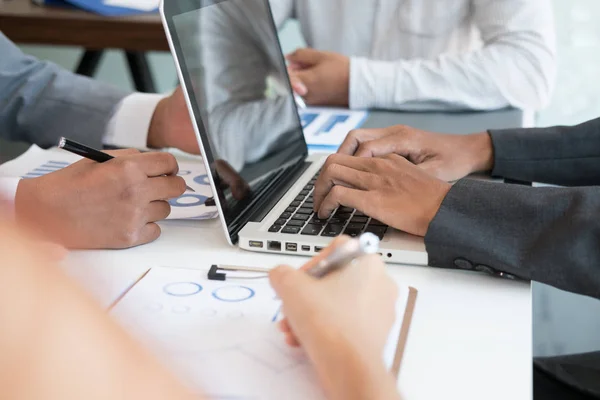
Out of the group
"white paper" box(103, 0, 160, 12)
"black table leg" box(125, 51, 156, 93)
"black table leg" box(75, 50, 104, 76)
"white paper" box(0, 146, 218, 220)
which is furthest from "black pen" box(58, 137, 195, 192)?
"black table leg" box(75, 50, 104, 76)

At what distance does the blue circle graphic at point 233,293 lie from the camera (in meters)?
0.67

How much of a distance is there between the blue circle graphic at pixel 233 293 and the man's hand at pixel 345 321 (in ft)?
0.36

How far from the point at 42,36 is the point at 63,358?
1950mm

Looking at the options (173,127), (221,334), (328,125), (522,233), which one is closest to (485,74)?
(328,125)

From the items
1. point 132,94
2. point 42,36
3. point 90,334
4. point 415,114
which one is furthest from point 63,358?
point 42,36

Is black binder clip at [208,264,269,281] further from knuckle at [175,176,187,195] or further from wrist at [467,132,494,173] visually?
wrist at [467,132,494,173]

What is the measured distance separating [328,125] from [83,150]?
1.96ft

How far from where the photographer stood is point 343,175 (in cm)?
82

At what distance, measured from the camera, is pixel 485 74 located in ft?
4.45

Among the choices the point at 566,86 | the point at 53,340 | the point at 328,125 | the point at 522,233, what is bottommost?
the point at 566,86

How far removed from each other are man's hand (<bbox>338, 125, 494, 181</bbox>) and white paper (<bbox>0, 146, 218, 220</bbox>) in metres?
0.20

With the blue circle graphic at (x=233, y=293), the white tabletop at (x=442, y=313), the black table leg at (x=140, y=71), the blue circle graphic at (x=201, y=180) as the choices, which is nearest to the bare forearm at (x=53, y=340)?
the white tabletop at (x=442, y=313)

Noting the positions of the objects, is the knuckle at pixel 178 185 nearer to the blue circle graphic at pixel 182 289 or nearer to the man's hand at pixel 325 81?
the blue circle graphic at pixel 182 289

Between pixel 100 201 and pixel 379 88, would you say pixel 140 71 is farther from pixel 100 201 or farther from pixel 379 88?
pixel 100 201
